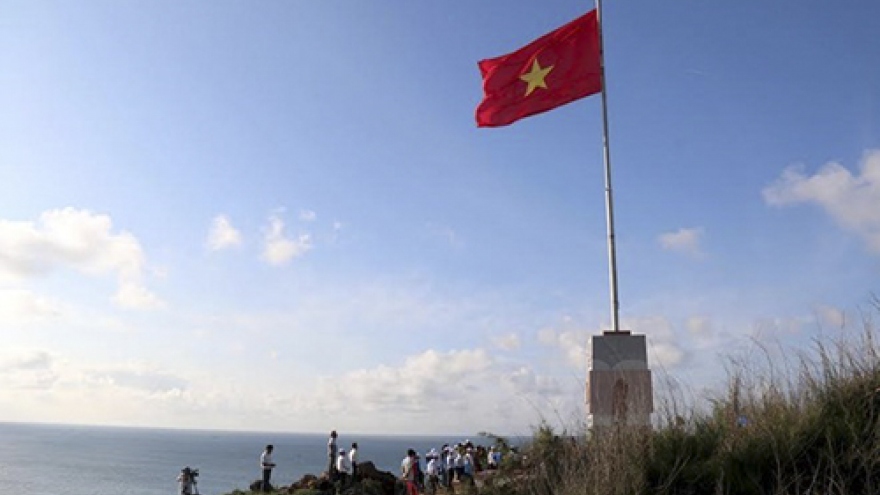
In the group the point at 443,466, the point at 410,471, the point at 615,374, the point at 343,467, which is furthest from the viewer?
the point at 343,467

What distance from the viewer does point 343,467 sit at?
74.2 feet

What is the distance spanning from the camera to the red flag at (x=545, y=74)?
1288 centimetres

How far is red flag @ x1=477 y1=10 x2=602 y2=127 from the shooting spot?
12.9m

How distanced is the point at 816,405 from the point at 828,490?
1.38 m

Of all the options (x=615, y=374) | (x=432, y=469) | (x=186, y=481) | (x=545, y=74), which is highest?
(x=545, y=74)

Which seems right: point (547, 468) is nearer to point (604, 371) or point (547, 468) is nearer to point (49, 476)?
point (604, 371)

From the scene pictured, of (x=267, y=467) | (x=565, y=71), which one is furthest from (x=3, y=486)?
(x=565, y=71)

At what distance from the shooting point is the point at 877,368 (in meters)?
7.56

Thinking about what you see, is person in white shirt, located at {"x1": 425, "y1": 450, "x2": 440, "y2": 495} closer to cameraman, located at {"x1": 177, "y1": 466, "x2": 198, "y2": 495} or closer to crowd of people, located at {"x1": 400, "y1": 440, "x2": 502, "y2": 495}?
crowd of people, located at {"x1": 400, "y1": 440, "x2": 502, "y2": 495}

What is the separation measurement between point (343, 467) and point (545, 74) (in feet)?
45.3

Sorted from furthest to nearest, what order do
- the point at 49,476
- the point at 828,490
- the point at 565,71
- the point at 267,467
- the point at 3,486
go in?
the point at 49,476, the point at 3,486, the point at 267,467, the point at 565,71, the point at 828,490

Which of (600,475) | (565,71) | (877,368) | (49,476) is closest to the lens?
(600,475)

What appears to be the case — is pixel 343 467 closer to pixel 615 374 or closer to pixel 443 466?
pixel 443 466

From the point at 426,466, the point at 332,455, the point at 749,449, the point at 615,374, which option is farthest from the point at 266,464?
the point at 749,449
